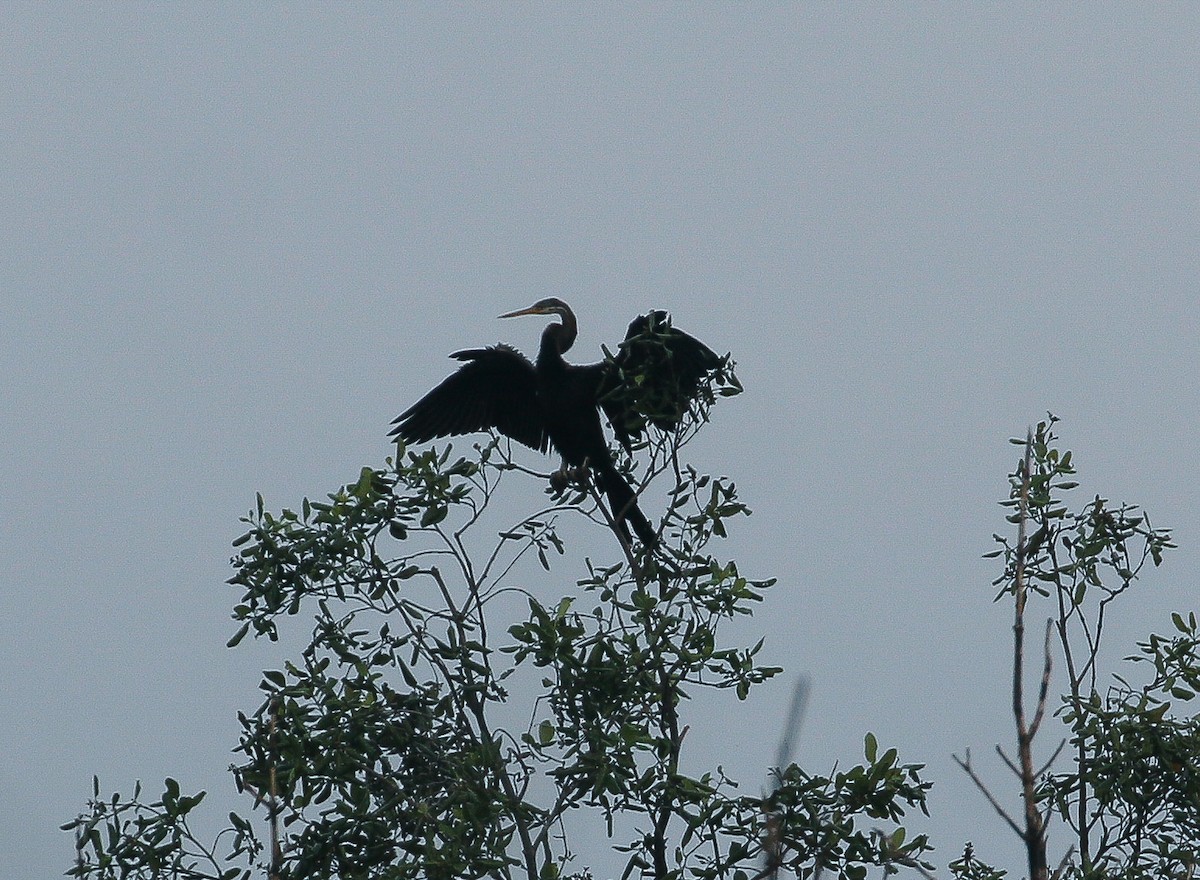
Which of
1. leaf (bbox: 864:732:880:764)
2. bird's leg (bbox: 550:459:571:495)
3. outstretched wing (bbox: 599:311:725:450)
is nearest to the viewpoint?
leaf (bbox: 864:732:880:764)

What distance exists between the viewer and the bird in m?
4.79

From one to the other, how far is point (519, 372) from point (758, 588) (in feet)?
8.24

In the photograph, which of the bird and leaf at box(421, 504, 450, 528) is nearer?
leaf at box(421, 504, 450, 528)

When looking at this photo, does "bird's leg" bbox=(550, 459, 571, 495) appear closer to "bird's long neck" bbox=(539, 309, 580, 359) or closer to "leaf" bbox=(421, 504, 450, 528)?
"bird's long neck" bbox=(539, 309, 580, 359)

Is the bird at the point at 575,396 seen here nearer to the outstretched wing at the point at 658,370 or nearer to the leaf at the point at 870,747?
the outstretched wing at the point at 658,370

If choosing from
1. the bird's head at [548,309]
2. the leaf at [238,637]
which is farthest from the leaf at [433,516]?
the bird's head at [548,309]

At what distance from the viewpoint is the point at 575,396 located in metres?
5.97

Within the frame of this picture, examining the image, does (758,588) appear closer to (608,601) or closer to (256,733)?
(608,601)

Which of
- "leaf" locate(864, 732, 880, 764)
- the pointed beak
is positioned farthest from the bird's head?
"leaf" locate(864, 732, 880, 764)

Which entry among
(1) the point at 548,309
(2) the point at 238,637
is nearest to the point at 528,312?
(1) the point at 548,309

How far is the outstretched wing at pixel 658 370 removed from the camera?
15.3 ft

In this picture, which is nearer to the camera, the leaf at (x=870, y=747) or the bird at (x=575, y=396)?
the leaf at (x=870, y=747)

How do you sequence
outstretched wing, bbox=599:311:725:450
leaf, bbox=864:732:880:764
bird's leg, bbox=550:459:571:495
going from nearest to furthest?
leaf, bbox=864:732:880:764 < outstretched wing, bbox=599:311:725:450 < bird's leg, bbox=550:459:571:495

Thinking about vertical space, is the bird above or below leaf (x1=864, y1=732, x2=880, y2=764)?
above
